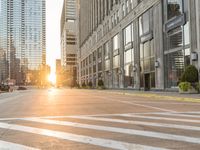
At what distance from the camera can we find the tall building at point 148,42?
109 feet

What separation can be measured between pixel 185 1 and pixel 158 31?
697 centimetres

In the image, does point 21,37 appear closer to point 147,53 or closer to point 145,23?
point 145,23

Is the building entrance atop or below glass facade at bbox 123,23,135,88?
below

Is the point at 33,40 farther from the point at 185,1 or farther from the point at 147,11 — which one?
the point at 185,1

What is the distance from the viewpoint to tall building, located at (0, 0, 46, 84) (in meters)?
164

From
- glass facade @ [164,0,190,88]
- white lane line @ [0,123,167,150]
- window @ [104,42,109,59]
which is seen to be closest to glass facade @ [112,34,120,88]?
window @ [104,42,109,59]

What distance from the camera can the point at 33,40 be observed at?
185 meters

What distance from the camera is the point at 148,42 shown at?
4478 centimetres

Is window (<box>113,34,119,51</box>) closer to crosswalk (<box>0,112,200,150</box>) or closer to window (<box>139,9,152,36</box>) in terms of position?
window (<box>139,9,152,36</box>)

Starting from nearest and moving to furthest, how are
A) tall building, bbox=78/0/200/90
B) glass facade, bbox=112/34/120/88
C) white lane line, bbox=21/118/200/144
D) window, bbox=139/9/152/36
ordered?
white lane line, bbox=21/118/200/144
tall building, bbox=78/0/200/90
window, bbox=139/9/152/36
glass facade, bbox=112/34/120/88

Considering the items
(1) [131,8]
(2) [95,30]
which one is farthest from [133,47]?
(2) [95,30]

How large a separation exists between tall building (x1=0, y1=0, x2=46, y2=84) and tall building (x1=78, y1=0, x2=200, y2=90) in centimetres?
8923

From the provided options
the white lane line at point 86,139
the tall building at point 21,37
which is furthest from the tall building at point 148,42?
the tall building at point 21,37

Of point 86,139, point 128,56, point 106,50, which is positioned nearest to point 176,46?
point 128,56
